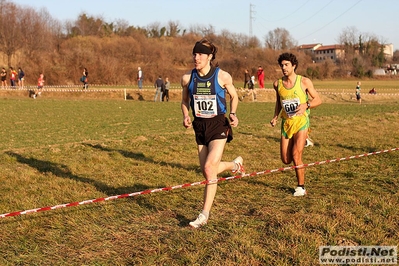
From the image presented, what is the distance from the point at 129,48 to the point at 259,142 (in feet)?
216

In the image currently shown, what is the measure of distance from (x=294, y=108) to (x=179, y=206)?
2.14m

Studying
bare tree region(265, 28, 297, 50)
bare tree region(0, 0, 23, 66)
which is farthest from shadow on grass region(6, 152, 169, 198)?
bare tree region(265, 28, 297, 50)

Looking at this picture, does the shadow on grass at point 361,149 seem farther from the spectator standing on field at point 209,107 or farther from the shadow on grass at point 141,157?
the spectator standing on field at point 209,107

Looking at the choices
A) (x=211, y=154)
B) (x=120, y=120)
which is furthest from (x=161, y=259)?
(x=120, y=120)

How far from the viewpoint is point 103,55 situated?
63.6 meters

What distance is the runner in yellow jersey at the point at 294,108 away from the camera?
6.80 m

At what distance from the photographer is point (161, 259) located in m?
4.25

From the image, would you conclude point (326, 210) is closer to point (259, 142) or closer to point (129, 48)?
point (259, 142)

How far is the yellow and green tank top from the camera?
6.86 m

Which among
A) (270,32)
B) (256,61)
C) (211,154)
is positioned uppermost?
(270,32)

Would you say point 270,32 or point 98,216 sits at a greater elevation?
point 270,32

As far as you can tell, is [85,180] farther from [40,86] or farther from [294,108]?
[40,86]

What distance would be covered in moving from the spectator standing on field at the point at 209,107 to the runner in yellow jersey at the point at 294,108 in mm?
1501

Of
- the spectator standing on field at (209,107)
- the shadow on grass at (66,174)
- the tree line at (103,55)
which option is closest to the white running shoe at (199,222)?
the spectator standing on field at (209,107)
